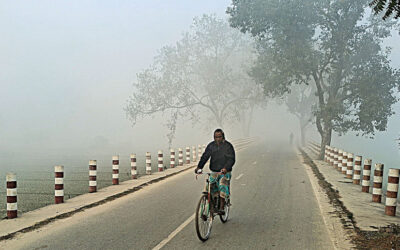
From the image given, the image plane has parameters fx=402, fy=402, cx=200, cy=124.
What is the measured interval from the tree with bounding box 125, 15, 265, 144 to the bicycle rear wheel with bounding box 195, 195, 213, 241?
3804 centimetres

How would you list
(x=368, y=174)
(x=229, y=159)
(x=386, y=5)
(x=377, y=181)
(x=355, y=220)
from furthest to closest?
(x=368, y=174)
(x=377, y=181)
(x=355, y=220)
(x=229, y=159)
(x=386, y=5)

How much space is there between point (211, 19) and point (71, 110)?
6602 cm

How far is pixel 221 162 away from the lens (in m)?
8.14

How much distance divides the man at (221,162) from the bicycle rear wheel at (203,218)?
1.62ft

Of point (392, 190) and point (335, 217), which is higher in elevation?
point (392, 190)

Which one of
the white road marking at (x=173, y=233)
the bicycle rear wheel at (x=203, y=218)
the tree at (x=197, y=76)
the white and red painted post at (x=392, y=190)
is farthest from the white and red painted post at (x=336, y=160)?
the tree at (x=197, y=76)

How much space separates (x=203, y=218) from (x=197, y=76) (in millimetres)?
48812

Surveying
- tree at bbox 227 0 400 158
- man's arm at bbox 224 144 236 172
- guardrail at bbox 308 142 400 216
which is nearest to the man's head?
man's arm at bbox 224 144 236 172

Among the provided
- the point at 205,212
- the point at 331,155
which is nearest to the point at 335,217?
the point at 205,212

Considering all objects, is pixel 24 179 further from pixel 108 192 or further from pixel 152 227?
pixel 152 227

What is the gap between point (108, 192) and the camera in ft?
41.3

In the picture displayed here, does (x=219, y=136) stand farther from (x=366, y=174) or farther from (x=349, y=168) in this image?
(x=349, y=168)

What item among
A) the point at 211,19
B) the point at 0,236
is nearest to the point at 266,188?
the point at 0,236

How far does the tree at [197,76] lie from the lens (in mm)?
46344
